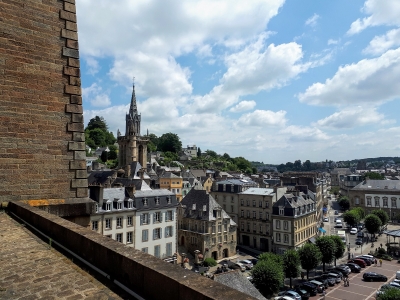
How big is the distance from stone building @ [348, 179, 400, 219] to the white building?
48321 mm

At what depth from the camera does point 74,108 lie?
300 inches

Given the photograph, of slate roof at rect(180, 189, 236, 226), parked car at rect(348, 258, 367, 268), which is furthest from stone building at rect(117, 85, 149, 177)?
parked car at rect(348, 258, 367, 268)

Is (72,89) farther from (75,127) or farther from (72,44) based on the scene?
(72,44)

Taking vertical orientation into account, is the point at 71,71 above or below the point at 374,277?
above

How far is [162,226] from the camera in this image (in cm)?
3162

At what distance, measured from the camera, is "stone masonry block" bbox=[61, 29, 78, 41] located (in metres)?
7.68

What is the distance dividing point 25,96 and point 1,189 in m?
2.16

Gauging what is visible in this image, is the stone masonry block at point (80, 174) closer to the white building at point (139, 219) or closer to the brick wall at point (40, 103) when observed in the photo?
the brick wall at point (40, 103)

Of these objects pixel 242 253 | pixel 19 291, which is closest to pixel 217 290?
pixel 19 291

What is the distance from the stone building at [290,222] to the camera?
1528 inches

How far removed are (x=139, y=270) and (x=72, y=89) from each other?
5.84 meters

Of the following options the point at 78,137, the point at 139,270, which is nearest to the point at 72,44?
the point at 78,137

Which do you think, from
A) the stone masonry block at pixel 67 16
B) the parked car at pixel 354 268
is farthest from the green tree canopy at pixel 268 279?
the stone masonry block at pixel 67 16

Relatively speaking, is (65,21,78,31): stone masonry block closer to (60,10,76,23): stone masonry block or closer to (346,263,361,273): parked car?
(60,10,76,23): stone masonry block
